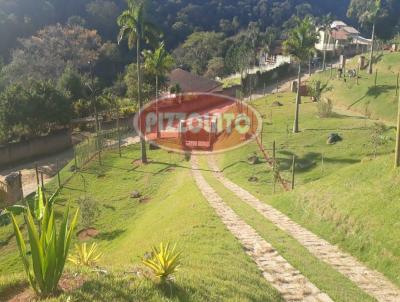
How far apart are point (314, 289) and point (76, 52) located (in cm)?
8088

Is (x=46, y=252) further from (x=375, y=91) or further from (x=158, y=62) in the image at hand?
(x=375, y=91)

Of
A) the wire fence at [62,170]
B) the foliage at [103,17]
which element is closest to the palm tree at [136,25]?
the wire fence at [62,170]

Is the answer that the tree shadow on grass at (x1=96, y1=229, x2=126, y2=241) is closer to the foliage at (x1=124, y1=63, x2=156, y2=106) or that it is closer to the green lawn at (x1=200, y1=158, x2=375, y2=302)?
the green lawn at (x1=200, y1=158, x2=375, y2=302)

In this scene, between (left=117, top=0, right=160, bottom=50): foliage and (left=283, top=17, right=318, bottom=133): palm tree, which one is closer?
(left=117, top=0, right=160, bottom=50): foliage

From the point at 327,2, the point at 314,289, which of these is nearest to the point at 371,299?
the point at 314,289

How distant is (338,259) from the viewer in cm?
1556

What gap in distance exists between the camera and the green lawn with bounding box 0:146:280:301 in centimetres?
902

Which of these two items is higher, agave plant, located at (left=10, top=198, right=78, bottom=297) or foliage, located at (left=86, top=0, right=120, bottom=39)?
foliage, located at (left=86, top=0, right=120, bottom=39)

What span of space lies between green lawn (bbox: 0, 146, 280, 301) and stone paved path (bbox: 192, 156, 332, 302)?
462mm

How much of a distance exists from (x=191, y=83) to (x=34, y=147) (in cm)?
2558

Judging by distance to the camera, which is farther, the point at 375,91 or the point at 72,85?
the point at 72,85
